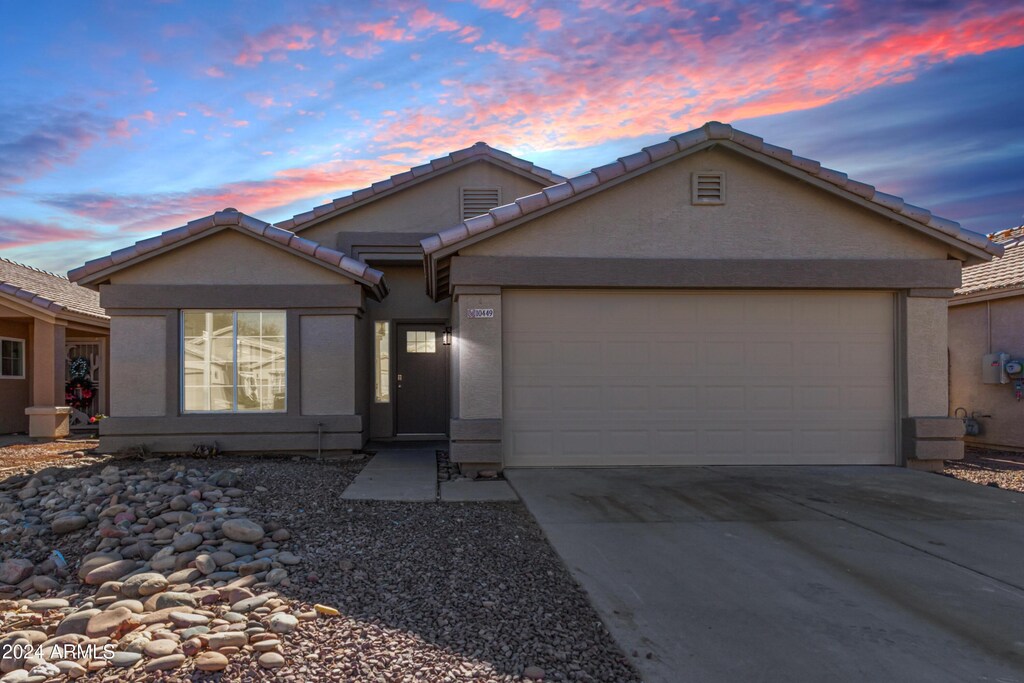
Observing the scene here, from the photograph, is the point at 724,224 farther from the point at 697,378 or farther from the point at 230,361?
the point at 230,361

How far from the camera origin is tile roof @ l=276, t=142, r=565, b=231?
1448 centimetres

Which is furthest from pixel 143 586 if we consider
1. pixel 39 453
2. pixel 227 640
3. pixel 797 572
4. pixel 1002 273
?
pixel 1002 273

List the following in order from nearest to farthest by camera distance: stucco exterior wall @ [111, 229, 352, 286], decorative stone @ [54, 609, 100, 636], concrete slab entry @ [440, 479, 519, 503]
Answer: decorative stone @ [54, 609, 100, 636] → concrete slab entry @ [440, 479, 519, 503] → stucco exterior wall @ [111, 229, 352, 286]

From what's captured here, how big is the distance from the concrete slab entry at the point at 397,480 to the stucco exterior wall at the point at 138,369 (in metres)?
3.61

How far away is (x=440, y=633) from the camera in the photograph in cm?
438

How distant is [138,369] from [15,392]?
24.8 feet

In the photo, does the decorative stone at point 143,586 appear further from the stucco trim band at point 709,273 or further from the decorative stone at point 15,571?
the stucco trim band at point 709,273

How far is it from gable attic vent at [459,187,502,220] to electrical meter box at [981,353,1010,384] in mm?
9603

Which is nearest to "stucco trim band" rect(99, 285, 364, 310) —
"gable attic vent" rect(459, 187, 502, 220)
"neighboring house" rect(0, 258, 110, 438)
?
"gable attic vent" rect(459, 187, 502, 220)

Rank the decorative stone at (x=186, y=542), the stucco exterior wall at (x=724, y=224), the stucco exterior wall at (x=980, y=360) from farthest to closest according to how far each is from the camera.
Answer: the stucco exterior wall at (x=980, y=360)
the stucco exterior wall at (x=724, y=224)
the decorative stone at (x=186, y=542)

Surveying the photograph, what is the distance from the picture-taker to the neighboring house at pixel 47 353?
15.1m

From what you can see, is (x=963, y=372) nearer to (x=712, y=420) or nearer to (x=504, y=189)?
(x=712, y=420)

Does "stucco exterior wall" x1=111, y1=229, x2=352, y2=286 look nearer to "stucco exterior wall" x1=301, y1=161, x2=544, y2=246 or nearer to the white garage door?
"stucco exterior wall" x1=301, y1=161, x2=544, y2=246

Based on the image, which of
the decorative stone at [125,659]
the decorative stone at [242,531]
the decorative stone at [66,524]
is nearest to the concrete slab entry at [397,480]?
the decorative stone at [242,531]
